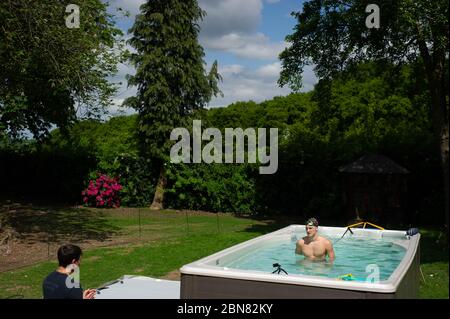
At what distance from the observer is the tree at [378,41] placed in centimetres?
1062

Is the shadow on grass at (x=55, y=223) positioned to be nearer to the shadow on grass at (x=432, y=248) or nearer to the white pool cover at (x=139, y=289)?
the white pool cover at (x=139, y=289)

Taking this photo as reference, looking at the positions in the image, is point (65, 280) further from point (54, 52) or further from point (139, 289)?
point (54, 52)

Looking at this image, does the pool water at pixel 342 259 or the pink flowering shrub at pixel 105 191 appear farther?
the pink flowering shrub at pixel 105 191

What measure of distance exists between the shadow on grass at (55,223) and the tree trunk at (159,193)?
7.71ft

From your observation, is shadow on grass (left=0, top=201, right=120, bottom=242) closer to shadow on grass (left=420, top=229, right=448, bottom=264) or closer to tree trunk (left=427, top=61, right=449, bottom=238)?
shadow on grass (left=420, top=229, right=448, bottom=264)

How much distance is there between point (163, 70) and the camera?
20281 millimetres

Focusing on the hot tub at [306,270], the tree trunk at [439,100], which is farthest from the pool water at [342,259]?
the tree trunk at [439,100]

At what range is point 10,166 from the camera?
24.2 m

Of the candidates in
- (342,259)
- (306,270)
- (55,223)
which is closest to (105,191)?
(55,223)

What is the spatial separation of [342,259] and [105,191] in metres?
12.1

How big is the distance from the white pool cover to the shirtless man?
2.79 meters
